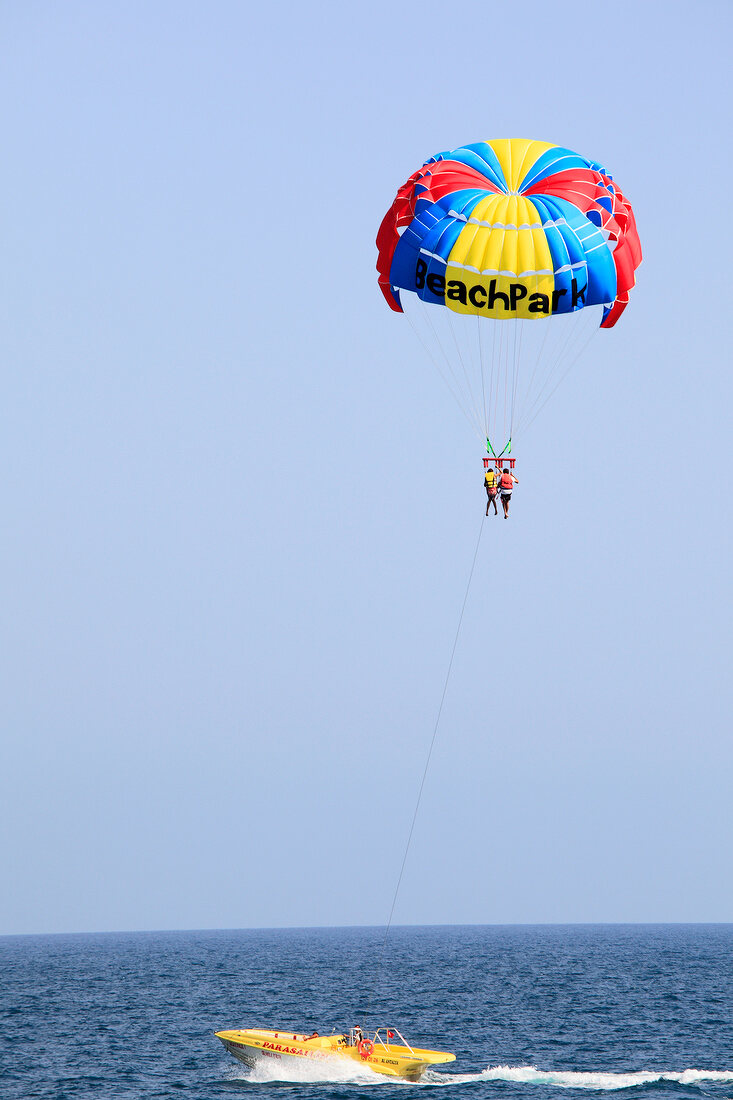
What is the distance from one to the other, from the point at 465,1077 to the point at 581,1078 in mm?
3555

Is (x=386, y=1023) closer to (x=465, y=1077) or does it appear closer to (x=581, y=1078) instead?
(x=465, y=1077)

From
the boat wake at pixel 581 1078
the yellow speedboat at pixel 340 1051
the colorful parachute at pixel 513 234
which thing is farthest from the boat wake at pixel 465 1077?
the colorful parachute at pixel 513 234

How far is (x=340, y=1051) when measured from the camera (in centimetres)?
3575

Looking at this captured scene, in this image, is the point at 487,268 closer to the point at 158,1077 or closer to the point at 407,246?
the point at 407,246

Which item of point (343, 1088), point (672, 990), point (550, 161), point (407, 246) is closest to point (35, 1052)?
point (343, 1088)

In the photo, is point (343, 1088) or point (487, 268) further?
point (343, 1088)

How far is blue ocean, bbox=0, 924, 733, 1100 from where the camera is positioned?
37163 millimetres

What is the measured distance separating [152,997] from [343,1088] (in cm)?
3437

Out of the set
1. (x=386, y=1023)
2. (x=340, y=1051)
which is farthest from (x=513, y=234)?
(x=386, y=1023)

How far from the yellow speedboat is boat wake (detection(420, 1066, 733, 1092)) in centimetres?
271

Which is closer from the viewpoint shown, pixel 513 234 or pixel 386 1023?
pixel 513 234

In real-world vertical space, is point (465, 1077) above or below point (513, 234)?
below

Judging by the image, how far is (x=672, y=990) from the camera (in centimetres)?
7131

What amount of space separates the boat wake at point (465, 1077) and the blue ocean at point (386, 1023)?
0.22 feet
